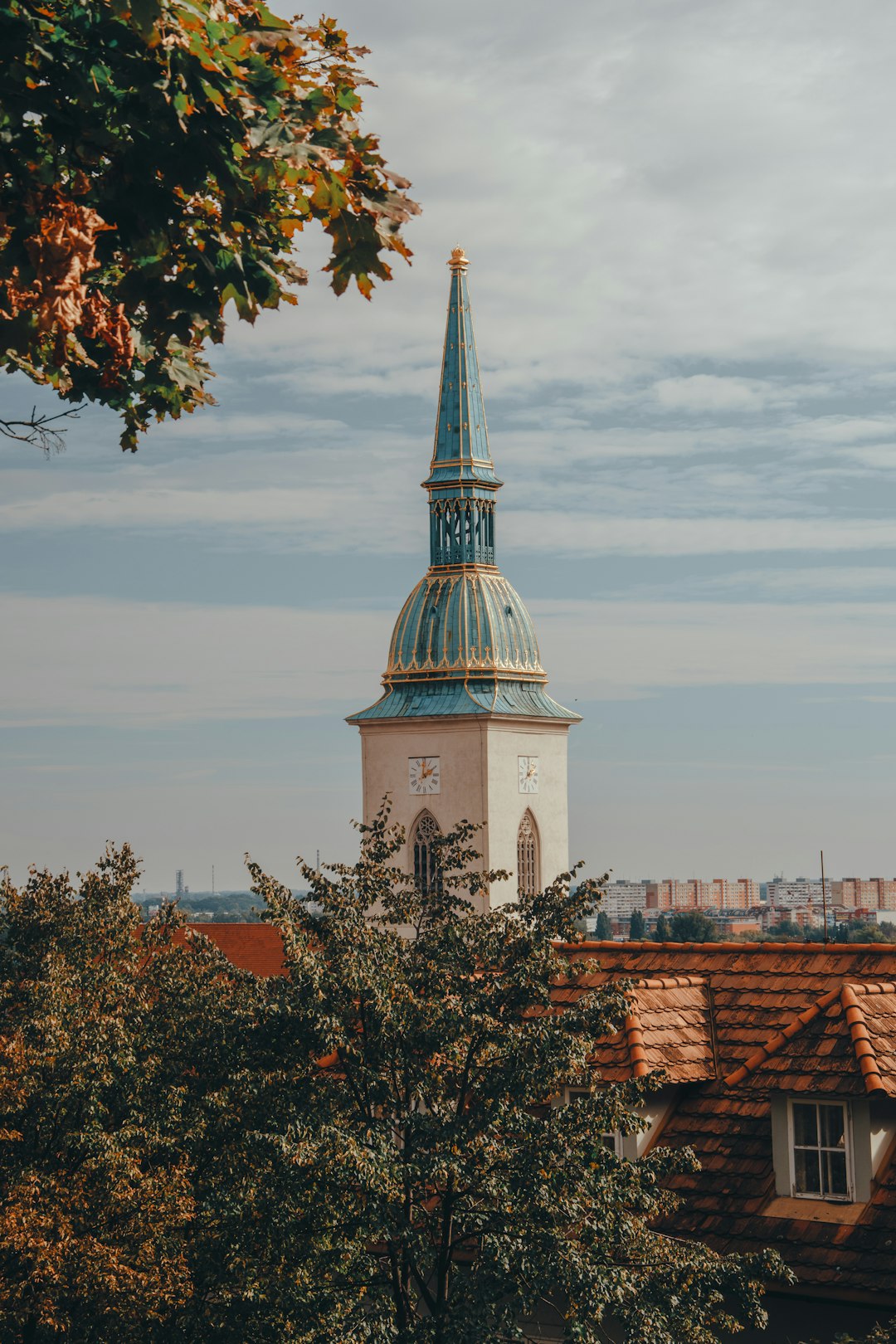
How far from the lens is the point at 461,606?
69562mm

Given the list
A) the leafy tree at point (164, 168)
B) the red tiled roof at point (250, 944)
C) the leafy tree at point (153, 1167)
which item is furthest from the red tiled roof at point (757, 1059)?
the red tiled roof at point (250, 944)

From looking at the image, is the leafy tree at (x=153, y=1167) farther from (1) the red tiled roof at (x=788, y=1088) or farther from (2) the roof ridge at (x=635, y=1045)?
(2) the roof ridge at (x=635, y=1045)

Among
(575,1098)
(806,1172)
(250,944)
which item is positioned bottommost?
(806,1172)

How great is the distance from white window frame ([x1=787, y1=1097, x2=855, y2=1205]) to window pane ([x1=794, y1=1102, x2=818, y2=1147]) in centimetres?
3

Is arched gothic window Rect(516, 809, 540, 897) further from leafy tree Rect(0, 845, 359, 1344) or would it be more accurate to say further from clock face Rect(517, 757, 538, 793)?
leafy tree Rect(0, 845, 359, 1344)

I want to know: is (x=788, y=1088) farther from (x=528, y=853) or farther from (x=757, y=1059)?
(x=528, y=853)

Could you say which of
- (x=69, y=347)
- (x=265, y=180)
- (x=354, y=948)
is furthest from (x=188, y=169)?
(x=354, y=948)

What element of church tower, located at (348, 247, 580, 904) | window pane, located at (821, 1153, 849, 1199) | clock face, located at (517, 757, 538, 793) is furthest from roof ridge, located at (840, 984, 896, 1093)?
clock face, located at (517, 757, 538, 793)

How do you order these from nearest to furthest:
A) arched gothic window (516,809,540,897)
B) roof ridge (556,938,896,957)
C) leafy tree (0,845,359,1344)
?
leafy tree (0,845,359,1344) < roof ridge (556,938,896,957) < arched gothic window (516,809,540,897)

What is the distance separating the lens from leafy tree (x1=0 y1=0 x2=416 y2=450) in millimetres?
7156

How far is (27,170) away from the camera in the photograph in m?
7.56

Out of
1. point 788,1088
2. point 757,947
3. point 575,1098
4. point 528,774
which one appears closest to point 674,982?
point 757,947

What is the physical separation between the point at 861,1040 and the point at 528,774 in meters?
52.5

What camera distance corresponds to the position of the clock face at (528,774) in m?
70.8
